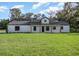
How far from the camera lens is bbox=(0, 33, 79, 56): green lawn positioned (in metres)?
5.65

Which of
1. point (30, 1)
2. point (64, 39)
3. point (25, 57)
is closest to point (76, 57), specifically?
point (64, 39)

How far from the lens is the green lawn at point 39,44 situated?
565 centimetres

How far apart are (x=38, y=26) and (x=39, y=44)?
0.34 m

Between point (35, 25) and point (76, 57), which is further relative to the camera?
point (35, 25)

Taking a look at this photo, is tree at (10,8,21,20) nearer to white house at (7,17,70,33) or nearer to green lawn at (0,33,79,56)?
white house at (7,17,70,33)

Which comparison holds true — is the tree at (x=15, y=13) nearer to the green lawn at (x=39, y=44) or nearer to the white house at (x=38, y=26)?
the white house at (x=38, y=26)

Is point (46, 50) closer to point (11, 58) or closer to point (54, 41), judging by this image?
point (54, 41)

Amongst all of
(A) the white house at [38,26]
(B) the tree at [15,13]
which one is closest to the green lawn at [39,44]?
(A) the white house at [38,26]

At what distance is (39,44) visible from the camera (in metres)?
5.80

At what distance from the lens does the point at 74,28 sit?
19.2 ft

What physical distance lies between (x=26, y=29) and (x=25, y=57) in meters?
0.56

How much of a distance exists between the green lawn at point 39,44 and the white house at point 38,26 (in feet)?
0.28

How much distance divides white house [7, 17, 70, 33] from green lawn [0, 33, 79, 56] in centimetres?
9

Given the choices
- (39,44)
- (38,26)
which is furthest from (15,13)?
(39,44)
